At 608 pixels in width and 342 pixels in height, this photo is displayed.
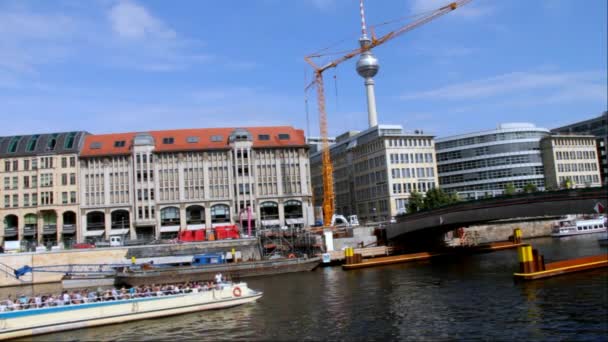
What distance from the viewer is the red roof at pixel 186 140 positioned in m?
109

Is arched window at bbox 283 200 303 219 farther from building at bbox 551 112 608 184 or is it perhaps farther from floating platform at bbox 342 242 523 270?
building at bbox 551 112 608 184

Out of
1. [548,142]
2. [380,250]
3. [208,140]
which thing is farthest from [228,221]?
[548,142]

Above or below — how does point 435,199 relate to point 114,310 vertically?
above

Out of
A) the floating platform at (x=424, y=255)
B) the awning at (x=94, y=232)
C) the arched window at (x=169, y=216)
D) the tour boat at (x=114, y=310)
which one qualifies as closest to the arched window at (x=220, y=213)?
the arched window at (x=169, y=216)

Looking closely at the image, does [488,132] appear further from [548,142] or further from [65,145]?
[65,145]

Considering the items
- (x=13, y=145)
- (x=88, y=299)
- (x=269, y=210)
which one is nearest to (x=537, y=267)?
(x=88, y=299)

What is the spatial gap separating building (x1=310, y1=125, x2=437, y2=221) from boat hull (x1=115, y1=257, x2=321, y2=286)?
52588 mm

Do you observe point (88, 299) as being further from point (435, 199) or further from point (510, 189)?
point (510, 189)

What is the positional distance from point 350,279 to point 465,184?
9751 centimetres

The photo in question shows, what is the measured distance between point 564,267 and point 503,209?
13915 millimetres

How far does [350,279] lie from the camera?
5981 centimetres

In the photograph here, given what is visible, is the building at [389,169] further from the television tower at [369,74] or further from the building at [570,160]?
the building at [570,160]

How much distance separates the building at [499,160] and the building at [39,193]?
98.1 meters

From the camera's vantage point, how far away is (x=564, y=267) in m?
52.2
